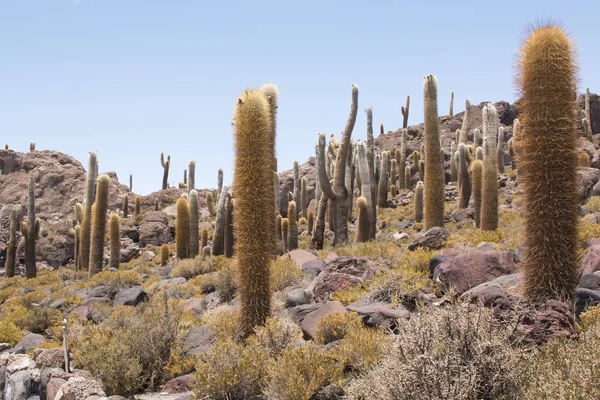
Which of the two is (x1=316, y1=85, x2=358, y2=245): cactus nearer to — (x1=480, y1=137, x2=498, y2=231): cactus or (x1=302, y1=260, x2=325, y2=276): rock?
(x1=480, y1=137, x2=498, y2=231): cactus

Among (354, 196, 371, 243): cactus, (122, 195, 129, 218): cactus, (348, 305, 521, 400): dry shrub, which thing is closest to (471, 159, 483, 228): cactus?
(354, 196, 371, 243): cactus

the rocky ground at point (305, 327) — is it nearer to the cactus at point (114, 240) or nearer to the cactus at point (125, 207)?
the cactus at point (114, 240)

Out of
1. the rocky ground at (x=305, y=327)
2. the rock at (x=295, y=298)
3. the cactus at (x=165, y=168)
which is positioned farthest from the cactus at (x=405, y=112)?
the rock at (x=295, y=298)

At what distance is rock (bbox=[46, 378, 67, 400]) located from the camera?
7.78 m

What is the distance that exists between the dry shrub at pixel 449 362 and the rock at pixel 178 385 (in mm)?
2977

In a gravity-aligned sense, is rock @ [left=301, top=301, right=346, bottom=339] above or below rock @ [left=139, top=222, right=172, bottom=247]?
below

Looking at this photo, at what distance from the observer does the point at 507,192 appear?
28.0 meters

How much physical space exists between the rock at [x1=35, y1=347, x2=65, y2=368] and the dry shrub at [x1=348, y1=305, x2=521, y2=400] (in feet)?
19.9

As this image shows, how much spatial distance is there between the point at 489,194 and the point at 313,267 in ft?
21.5

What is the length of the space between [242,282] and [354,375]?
8.78 feet

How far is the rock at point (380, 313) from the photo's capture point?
7.45m

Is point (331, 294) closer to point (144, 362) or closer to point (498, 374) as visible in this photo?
A: point (144, 362)

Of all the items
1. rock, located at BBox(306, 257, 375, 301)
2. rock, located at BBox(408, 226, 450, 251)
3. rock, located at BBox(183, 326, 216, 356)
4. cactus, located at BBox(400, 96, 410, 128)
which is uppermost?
cactus, located at BBox(400, 96, 410, 128)

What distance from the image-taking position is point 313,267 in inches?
510
